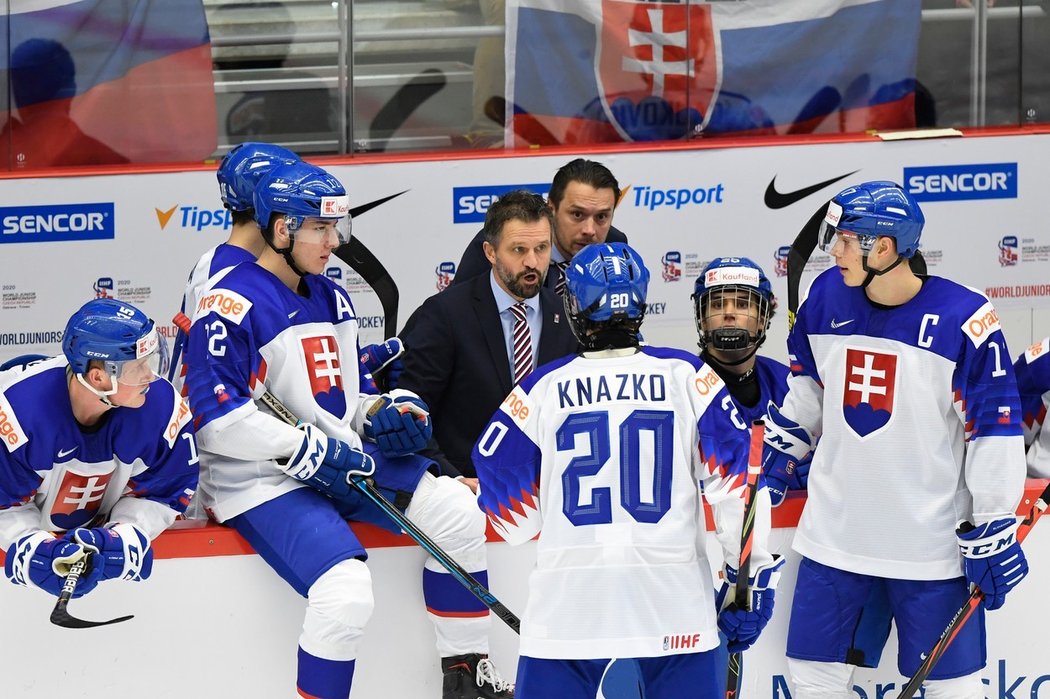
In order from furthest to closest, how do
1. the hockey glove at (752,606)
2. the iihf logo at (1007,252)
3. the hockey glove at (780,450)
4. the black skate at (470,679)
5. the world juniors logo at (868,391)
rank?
the iihf logo at (1007,252), the hockey glove at (780,450), the black skate at (470,679), the world juniors logo at (868,391), the hockey glove at (752,606)

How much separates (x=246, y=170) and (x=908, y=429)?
1545mm

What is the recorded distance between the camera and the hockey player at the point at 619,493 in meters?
2.69

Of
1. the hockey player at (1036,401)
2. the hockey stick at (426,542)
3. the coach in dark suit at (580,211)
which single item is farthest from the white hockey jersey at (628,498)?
the coach in dark suit at (580,211)

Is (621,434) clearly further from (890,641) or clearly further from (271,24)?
(271,24)

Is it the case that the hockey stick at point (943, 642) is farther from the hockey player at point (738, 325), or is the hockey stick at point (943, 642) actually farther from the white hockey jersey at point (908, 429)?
the hockey player at point (738, 325)

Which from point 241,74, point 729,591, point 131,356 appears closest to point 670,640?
point 729,591

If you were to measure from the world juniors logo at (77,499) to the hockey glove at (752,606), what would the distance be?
1278mm

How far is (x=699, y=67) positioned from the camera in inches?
238

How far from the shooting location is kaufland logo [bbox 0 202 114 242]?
5.81 m

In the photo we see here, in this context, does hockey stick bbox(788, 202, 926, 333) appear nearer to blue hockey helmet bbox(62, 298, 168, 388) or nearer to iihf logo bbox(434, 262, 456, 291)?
iihf logo bbox(434, 262, 456, 291)

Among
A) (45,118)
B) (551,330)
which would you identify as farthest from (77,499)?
(45,118)

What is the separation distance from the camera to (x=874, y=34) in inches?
239

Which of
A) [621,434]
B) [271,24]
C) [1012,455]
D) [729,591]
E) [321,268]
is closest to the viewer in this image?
[621,434]

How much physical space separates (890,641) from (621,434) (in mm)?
1165
